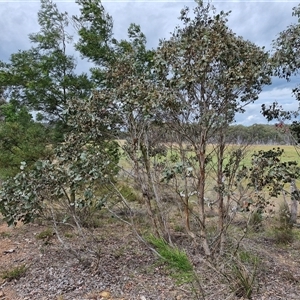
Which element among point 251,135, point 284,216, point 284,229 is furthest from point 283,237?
point 251,135

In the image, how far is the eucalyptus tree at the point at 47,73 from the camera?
627 cm

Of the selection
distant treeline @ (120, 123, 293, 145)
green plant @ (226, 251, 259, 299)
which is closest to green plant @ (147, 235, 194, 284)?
green plant @ (226, 251, 259, 299)

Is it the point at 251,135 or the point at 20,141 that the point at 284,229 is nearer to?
the point at 251,135

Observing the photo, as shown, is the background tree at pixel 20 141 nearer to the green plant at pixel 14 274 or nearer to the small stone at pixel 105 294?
the green plant at pixel 14 274

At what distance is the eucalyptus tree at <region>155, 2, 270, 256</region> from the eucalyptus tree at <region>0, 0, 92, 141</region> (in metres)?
3.15

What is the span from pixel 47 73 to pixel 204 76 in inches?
156

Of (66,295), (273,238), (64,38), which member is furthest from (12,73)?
(273,238)

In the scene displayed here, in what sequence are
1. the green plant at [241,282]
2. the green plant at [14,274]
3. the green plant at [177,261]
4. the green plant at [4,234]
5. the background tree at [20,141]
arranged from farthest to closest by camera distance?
the background tree at [20,141]
the green plant at [4,234]
the green plant at [14,274]
the green plant at [177,261]
the green plant at [241,282]

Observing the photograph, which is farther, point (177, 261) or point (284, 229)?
point (284, 229)

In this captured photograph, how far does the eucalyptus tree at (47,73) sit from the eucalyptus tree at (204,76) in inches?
124

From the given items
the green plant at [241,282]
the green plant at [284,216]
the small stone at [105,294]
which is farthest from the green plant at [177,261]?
the green plant at [284,216]

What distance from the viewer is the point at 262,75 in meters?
3.70

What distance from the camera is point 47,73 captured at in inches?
247

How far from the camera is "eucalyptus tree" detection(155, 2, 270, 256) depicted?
3.59 m
